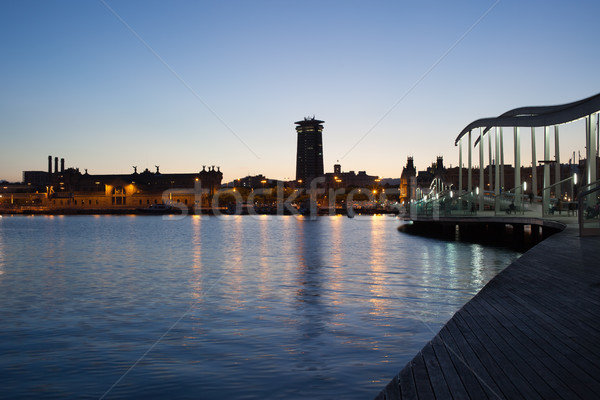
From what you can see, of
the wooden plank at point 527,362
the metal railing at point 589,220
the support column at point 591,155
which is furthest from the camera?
the support column at point 591,155

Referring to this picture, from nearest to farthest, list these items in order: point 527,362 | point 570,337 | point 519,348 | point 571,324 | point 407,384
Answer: point 407,384
point 527,362
point 519,348
point 570,337
point 571,324

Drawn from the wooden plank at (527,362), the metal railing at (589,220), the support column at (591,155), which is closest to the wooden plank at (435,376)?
the wooden plank at (527,362)

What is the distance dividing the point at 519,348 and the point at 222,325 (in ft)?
27.2

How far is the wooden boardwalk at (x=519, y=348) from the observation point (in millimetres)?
6238

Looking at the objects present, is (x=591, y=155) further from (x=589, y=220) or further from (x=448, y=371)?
(x=448, y=371)

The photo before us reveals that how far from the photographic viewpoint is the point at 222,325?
14406mm

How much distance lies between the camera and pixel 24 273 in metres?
26.9

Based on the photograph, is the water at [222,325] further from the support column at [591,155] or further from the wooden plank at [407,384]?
the support column at [591,155]

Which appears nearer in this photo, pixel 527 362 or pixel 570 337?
pixel 527 362

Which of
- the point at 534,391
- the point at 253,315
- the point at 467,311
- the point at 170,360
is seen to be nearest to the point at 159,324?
the point at 253,315

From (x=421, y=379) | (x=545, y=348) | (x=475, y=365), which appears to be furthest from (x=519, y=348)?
(x=421, y=379)

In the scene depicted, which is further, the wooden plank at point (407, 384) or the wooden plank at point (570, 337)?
the wooden plank at point (570, 337)

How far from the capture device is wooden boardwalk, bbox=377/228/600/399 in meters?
6.24

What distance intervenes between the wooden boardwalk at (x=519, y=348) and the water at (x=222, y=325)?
180 cm
